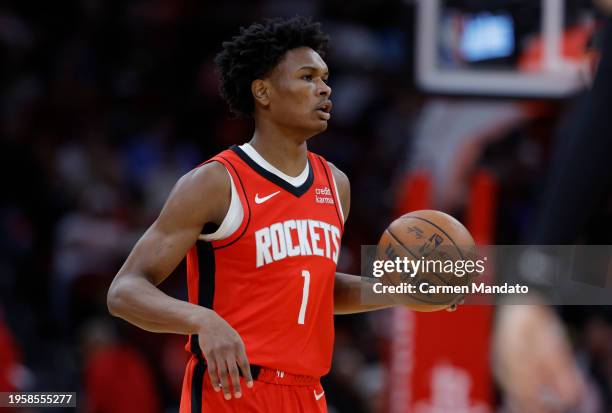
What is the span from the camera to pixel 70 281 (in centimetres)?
974

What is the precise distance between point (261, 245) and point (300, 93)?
Answer: 54 cm

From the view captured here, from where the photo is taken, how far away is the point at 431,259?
3.71m

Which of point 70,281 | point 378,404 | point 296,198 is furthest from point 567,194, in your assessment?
point 70,281

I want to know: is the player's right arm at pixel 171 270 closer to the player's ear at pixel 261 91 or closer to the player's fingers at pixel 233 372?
the player's fingers at pixel 233 372

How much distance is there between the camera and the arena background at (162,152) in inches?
344

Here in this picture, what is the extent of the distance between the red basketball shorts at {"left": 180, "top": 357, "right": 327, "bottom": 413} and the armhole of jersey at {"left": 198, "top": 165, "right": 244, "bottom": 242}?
0.41 m

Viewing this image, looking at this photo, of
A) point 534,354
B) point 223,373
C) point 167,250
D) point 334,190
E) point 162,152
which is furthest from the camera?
point 162,152

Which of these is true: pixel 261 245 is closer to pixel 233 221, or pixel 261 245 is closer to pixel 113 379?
pixel 233 221

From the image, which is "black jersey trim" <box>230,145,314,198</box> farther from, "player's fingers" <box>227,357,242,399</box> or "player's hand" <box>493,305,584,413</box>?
"player's hand" <box>493,305,584,413</box>

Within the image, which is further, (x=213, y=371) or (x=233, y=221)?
(x=233, y=221)

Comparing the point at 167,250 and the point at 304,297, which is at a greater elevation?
the point at 167,250

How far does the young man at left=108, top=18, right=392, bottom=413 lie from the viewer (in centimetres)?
355

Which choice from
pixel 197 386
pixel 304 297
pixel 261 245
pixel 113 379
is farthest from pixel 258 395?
pixel 113 379

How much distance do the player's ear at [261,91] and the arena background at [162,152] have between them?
10.7 feet
